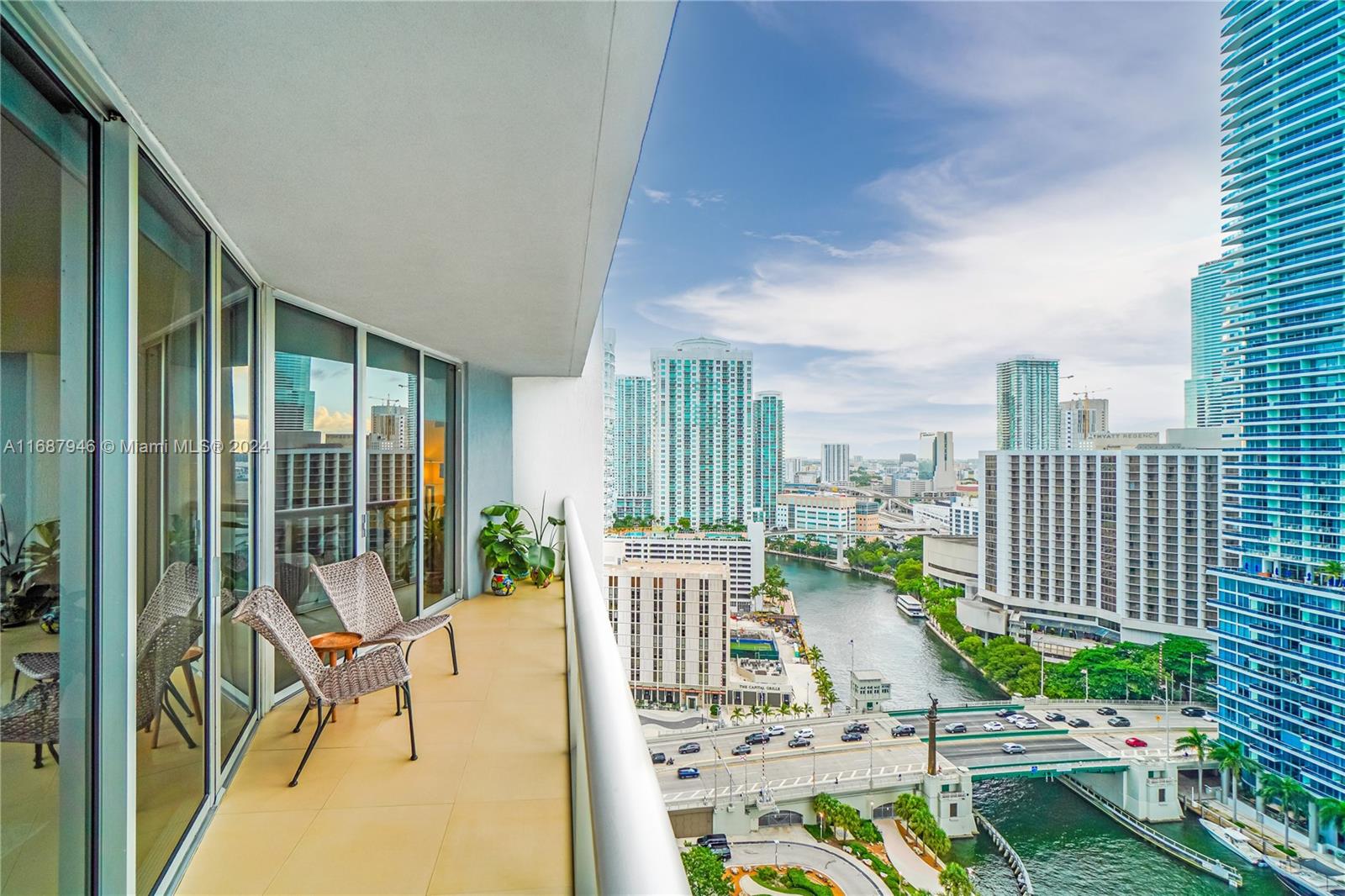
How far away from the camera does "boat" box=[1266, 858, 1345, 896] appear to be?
14.2 meters

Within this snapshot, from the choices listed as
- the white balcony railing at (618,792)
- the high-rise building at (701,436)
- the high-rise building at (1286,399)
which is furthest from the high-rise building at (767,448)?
the white balcony railing at (618,792)

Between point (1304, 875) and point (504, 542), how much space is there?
22.2m

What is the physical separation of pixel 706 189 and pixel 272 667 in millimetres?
34841

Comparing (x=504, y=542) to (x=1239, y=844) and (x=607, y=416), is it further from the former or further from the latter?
(x=1239, y=844)

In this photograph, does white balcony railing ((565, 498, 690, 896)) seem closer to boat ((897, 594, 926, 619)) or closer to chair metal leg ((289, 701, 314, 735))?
chair metal leg ((289, 701, 314, 735))

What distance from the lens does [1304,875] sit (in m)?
14.7

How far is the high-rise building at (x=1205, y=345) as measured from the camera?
856 inches

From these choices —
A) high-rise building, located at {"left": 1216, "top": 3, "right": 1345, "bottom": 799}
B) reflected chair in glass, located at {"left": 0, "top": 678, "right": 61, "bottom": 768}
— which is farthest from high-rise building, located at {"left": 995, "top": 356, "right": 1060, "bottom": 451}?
reflected chair in glass, located at {"left": 0, "top": 678, "right": 61, "bottom": 768}

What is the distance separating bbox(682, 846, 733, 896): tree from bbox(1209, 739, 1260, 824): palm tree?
1350 cm

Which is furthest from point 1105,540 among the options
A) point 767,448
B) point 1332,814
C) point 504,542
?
point 504,542

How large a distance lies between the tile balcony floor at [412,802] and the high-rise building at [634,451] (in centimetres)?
1941

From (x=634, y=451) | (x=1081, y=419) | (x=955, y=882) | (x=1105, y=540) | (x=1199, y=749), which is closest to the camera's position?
(x=955, y=882)

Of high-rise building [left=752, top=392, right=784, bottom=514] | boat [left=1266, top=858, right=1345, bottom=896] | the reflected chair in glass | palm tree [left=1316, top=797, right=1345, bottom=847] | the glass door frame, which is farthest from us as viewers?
high-rise building [left=752, top=392, right=784, bottom=514]

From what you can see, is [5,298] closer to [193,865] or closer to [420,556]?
[193,865]
